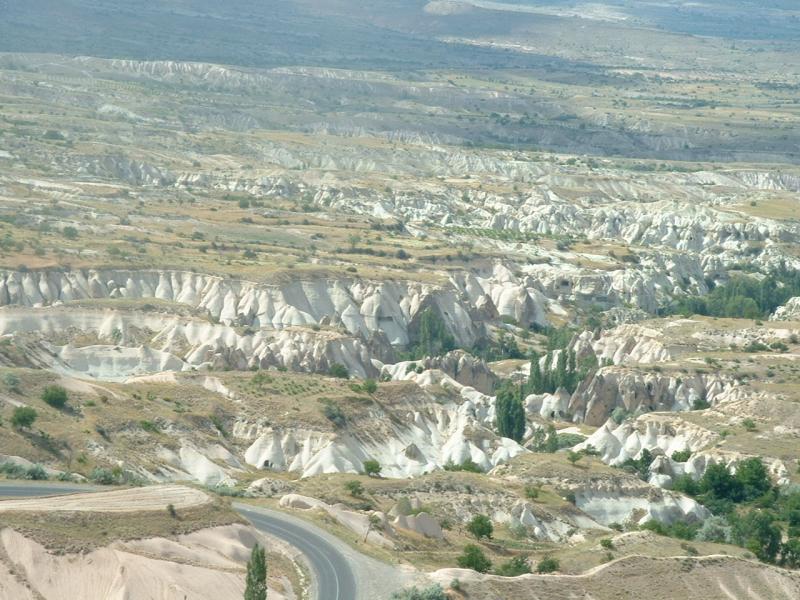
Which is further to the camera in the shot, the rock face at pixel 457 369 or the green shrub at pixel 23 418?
the rock face at pixel 457 369

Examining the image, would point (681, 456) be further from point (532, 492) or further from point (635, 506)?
point (532, 492)

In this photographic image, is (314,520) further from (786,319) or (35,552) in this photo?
(786,319)

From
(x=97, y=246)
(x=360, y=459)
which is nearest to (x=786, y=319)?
(x=97, y=246)

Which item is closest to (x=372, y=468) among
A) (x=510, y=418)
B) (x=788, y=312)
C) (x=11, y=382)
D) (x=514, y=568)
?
(x=11, y=382)

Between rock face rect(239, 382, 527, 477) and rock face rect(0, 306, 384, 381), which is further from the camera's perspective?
rock face rect(0, 306, 384, 381)

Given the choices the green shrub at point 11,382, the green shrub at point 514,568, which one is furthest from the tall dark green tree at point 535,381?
the green shrub at point 514,568

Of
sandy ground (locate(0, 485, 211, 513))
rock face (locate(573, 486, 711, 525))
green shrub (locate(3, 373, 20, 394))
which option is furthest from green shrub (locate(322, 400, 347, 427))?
sandy ground (locate(0, 485, 211, 513))

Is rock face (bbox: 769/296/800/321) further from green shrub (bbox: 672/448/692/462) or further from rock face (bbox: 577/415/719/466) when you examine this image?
green shrub (bbox: 672/448/692/462)

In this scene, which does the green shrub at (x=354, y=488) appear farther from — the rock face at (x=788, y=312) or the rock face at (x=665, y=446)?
the rock face at (x=788, y=312)
